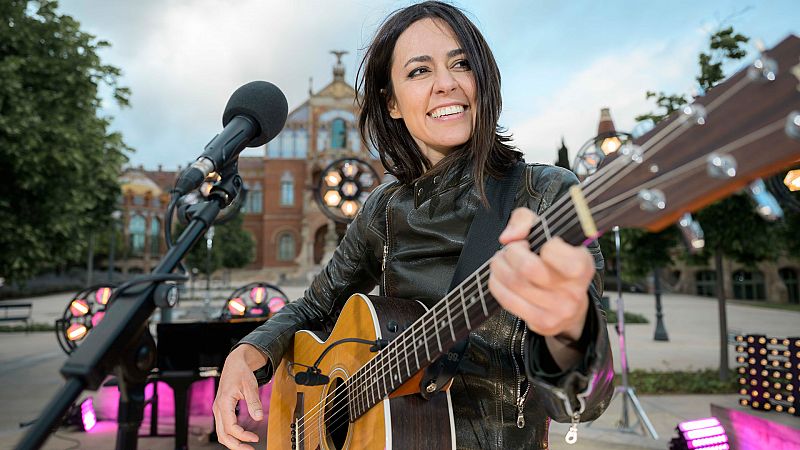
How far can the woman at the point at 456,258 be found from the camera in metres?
0.99

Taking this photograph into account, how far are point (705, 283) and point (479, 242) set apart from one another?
3536 cm

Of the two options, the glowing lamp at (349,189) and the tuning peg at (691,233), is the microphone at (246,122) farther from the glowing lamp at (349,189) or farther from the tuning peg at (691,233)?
the glowing lamp at (349,189)

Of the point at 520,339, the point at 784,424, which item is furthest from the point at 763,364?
the point at 520,339

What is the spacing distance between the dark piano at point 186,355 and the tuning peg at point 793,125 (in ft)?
14.9

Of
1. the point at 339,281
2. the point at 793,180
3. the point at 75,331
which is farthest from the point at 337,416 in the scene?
the point at 75,331

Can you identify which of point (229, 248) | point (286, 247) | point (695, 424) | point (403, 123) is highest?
point (286, 247)

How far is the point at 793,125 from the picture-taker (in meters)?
0.74

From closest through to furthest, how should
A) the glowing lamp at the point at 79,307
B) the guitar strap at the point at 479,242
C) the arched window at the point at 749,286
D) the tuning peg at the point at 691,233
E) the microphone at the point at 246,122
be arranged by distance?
the tuning peg at the point at 691,233 → the guitar strap at the point at 479,242 → the microphone at the point at 246,122 → the glowing lamp at the point at 79,307 → the arched window at the point at 749,286

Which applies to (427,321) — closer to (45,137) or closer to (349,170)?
(349,170)

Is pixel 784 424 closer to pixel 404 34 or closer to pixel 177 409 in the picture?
pixel 404 34

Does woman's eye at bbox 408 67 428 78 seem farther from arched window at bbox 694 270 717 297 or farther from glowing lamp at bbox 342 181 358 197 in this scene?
arched window at bbox 694 270 717 297

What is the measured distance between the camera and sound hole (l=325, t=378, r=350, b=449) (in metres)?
1.68

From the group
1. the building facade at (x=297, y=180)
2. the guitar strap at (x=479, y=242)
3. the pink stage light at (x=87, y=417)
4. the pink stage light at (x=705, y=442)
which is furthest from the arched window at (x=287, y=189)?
the guitar strap at (x=479, y=242)

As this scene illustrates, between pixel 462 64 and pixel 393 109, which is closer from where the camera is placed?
pixel 462 64
